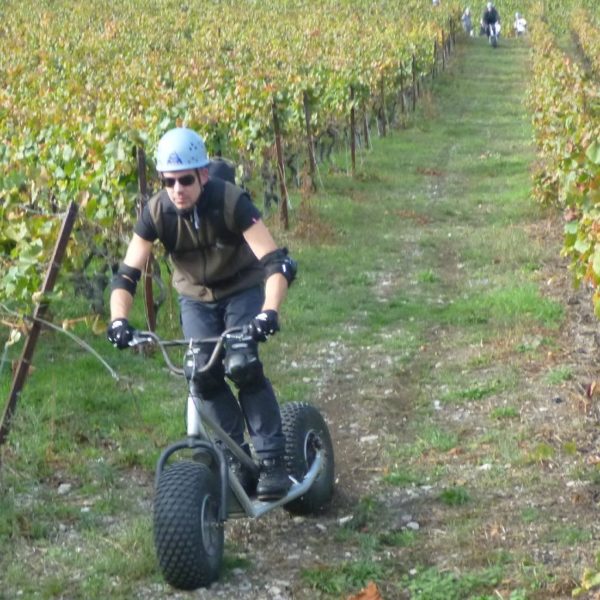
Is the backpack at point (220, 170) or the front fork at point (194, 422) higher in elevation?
the backpack at point (220, 170)

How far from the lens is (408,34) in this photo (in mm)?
37625

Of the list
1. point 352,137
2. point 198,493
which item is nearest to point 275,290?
point 198,493

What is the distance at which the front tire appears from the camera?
5363mm

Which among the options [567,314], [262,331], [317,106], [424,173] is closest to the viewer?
[262,331]

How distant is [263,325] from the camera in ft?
17.6

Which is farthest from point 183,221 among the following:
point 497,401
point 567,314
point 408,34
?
point 408,34

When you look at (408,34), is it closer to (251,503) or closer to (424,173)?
(424,173)

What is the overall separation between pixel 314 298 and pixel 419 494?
4.97 m

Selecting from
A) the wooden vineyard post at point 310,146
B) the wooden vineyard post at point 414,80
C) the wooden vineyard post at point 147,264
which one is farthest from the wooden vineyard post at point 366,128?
the wooden vineyard post at point 147,264

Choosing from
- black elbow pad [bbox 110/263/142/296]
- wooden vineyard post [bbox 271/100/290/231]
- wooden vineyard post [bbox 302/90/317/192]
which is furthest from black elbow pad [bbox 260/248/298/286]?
wooden vineyard post [bbox 302/90/317/192]

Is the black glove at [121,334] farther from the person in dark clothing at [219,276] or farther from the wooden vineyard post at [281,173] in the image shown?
the wooden vineyard post at [281,173]

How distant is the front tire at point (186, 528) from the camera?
5.36 metres

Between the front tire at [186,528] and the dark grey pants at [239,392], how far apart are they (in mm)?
508

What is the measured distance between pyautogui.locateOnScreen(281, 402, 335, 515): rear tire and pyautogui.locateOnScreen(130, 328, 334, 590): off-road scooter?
0.10 metres
